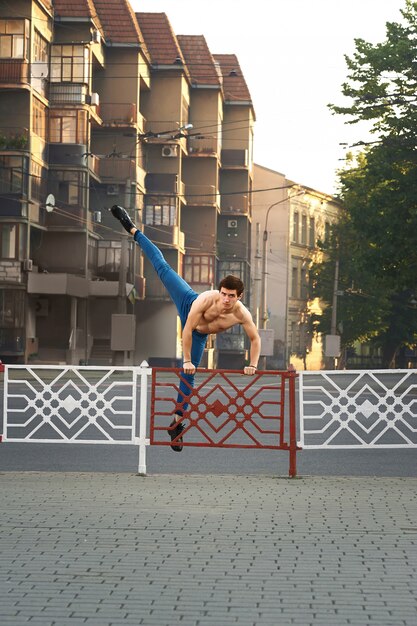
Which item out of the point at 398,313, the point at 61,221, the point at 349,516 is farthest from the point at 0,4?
the point at 349,516

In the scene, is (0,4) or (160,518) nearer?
(160,518)

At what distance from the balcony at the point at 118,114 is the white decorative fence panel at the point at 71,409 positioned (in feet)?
134

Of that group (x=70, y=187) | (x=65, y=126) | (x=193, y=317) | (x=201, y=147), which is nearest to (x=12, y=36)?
(x=65, y=126)

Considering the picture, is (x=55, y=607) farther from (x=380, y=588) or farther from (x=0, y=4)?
(x=0, y=4)

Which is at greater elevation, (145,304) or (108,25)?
(108,25)

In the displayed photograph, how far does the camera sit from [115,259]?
68.6m

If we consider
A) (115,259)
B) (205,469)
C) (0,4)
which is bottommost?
(205,469)

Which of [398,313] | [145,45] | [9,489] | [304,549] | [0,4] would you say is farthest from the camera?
[398,313]

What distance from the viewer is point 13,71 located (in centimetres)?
5788

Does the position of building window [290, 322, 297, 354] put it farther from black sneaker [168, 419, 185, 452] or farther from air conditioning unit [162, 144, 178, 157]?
black sneaker [168, 419, 185, 452]

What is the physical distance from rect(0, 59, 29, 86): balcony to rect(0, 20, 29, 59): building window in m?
0.27

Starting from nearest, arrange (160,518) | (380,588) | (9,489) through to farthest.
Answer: (380,588) < (160,518) < (9,489)

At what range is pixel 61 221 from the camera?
63344mm

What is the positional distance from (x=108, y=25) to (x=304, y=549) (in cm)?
6365
